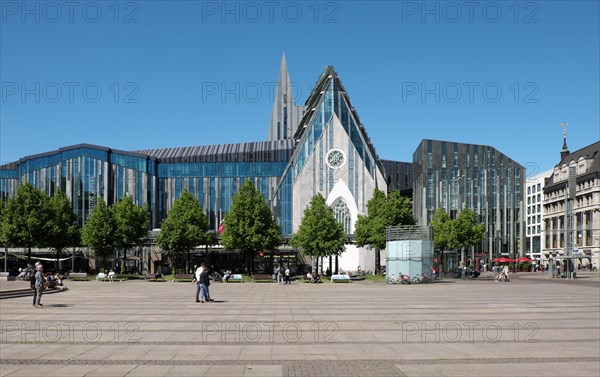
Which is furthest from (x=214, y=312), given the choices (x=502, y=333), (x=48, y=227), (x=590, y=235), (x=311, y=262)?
(x=590, y=235)

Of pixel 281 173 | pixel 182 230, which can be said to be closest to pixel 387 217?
pixel 182 230

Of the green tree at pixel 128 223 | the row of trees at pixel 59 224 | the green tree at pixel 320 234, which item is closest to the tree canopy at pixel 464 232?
the green tree at pixel 320 234

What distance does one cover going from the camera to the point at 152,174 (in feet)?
387

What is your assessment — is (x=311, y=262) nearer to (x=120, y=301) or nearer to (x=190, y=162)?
(x=190, y=162)

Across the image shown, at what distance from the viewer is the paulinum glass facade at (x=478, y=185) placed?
450 feet

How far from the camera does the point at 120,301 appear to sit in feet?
116

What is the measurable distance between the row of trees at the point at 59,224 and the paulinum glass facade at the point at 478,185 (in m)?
71.5

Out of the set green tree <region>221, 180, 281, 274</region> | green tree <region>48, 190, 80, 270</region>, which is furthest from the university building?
green tree <region>221, 180, 281, 274</region>

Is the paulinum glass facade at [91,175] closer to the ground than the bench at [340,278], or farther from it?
farther from it

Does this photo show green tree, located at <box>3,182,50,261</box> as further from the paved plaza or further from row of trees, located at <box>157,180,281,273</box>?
the paved plaza

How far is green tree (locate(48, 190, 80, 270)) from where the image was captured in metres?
78.1

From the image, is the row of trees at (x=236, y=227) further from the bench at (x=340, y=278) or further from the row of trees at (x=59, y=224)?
the bench at (x=340, y=278)

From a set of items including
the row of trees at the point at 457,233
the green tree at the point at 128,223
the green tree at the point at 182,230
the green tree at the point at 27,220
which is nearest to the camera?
the green tree at the point at 27,220

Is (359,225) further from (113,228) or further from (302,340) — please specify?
(302,340)
